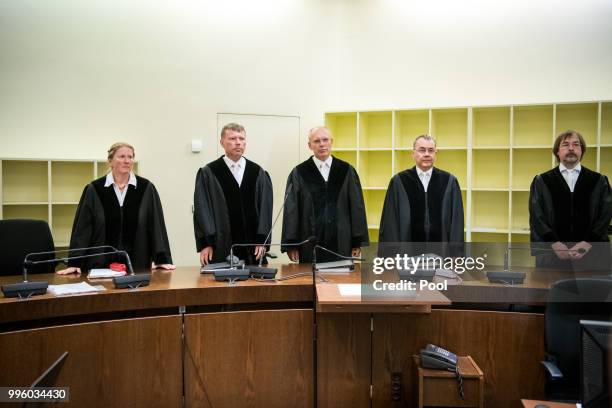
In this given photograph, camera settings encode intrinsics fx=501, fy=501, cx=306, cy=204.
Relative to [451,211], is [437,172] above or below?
above

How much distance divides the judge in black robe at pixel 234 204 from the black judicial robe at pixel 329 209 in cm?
21

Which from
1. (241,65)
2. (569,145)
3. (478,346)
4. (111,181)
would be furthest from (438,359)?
(241,65)

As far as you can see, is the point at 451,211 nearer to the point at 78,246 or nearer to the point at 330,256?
the point at 330,256

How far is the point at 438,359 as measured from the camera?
2.35 m

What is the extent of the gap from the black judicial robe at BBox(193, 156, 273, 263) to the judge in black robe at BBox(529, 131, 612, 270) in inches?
72.9

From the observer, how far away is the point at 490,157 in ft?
15.2

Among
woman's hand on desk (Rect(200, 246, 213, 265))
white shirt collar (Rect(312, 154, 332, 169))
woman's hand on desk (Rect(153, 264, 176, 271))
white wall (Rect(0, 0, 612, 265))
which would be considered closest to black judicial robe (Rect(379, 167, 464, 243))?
white shirt collar (Rect(312, 154, 332, 169))

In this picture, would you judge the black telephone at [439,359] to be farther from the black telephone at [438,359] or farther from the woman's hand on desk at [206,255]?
the woman's hand on desk at [206,255]

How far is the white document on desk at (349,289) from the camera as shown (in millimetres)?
2344

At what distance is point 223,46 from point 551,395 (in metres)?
4.06

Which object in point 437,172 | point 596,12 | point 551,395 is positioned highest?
point 596,12

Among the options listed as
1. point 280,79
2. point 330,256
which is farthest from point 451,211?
point 280,79

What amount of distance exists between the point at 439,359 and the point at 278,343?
2.62ft

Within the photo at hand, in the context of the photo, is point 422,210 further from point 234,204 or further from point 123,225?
point 123,225
